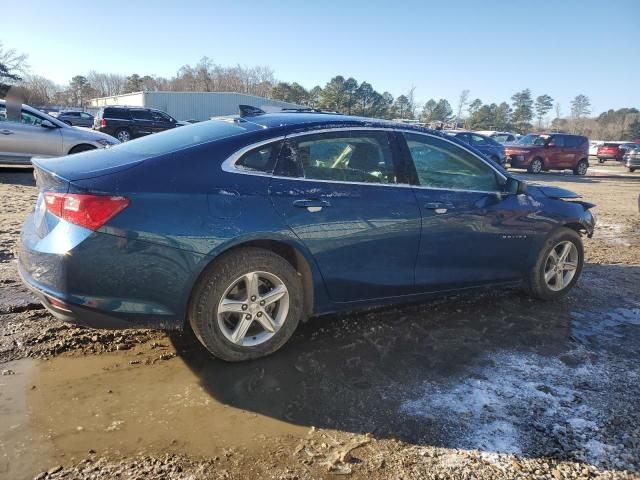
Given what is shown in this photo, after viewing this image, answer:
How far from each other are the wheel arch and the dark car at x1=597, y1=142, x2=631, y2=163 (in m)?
39.0

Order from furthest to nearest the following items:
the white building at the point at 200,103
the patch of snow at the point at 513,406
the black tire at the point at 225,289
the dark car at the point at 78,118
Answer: the white building at the point at 200,103, the dark car at the point at 78,118, the black tire at the point at 225,289, the patch of snow at the point at 513,406

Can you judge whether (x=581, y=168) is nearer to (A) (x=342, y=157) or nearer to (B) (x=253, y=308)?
(A) (x=342, y=157)

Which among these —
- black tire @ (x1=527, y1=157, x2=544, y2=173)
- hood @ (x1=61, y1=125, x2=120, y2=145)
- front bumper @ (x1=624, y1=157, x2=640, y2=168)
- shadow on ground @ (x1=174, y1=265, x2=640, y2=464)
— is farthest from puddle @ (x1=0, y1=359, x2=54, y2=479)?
front bumper @ (x1=624, y1=157, x2=640, y2=168)

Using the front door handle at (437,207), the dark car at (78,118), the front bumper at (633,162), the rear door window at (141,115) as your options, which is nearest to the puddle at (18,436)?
the front door handle at (437,207)

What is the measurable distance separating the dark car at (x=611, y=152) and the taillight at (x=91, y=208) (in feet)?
131

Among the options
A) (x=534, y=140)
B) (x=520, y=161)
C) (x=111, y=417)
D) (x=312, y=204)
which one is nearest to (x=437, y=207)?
(x=312, y=204)

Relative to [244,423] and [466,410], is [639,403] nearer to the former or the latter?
[466,410]

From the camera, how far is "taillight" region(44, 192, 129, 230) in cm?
284

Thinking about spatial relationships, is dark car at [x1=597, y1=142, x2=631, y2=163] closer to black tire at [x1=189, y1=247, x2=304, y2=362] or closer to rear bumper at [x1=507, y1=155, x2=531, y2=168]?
rear bumper at [x1=507, y1=155, x2=531, y2=168]

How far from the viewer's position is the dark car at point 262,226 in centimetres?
291

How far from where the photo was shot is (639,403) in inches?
123

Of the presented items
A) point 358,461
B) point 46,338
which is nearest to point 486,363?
point 358,461

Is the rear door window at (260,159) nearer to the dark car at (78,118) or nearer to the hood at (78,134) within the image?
the hood at (78,134)

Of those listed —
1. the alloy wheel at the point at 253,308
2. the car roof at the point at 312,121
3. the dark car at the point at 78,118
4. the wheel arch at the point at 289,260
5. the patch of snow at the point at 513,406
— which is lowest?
the patch of snow at the point at 513,406
